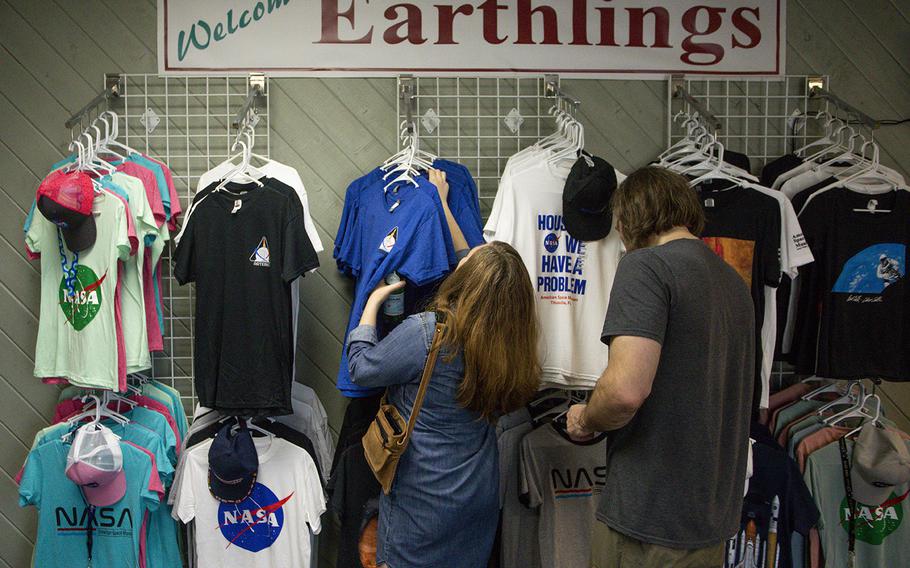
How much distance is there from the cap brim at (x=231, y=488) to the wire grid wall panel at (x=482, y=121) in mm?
1470

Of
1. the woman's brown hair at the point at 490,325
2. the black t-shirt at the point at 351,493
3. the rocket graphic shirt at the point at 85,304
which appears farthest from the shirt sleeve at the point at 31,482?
the woman's brown hair at the point at 490,325

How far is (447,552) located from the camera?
228 cm

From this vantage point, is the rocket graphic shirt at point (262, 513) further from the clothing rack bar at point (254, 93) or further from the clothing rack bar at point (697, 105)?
the clothing rack bar at point (697, 105)

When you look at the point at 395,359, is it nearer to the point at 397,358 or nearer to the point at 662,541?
the point at 397,358

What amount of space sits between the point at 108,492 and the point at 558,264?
1.91 meters

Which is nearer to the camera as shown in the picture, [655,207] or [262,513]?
[655,207]

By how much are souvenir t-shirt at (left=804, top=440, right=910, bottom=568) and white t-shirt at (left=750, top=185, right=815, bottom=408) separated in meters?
0.36

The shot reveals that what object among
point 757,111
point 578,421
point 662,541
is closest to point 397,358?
point 578,421

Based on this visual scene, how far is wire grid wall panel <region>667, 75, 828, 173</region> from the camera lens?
10.9 ft

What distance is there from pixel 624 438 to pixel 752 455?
105cm

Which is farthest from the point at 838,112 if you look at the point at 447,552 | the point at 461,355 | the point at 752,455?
the point at 447,552

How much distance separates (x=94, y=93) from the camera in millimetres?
3246

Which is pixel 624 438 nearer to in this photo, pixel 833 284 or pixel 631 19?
pixel 833 284

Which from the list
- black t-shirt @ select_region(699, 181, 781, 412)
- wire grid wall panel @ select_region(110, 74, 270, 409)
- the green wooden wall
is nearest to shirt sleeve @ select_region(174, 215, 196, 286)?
wire grid wall panel @ select_region(110, 74, 270, 409)
